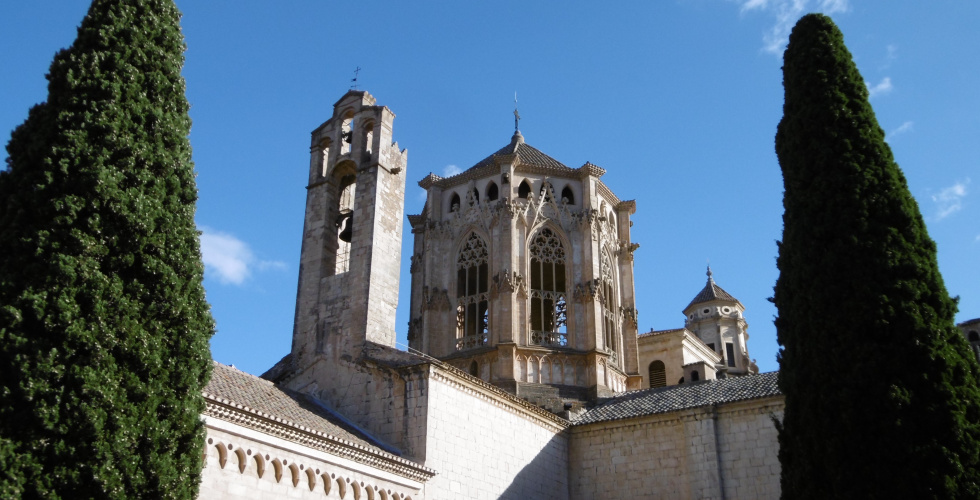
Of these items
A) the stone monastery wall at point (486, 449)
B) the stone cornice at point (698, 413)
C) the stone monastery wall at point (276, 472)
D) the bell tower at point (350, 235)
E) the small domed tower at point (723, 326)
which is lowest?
the stone monastery wall at point (276, 472)

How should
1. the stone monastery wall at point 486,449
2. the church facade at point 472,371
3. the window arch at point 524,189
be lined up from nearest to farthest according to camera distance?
the church facade at point 472,371, the stone monastery wall at point 486,449, the window arch at point 524,189

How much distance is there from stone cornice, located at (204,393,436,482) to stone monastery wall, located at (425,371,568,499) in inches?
36.6

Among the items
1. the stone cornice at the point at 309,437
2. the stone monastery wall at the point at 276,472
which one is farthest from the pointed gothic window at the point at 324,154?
the stone monastery wall at the point at 276,472

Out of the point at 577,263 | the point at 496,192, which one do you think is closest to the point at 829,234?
the point at 577,263

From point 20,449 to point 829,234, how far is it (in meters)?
11.5

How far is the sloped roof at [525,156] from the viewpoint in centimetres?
2948

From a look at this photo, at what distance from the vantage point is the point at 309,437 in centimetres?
1505

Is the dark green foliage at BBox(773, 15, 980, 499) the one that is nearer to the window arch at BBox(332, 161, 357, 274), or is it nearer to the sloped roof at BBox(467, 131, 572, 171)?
the window arch at BBox(332, 161, 357, 274)

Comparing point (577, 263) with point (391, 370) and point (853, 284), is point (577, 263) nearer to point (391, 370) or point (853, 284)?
point (391, 370)

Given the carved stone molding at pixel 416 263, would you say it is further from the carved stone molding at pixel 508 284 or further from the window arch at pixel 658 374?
the window arch at pixel 658 374

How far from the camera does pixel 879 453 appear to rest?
12.2 m

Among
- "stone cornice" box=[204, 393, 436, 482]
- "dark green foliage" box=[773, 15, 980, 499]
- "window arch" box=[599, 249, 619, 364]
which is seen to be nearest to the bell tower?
"stone cornice" box=[204, 393, 436, 482]

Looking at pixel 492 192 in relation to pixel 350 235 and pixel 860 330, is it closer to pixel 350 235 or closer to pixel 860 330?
pixel 350 235

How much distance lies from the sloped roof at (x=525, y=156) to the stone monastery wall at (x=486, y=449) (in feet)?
33.3
